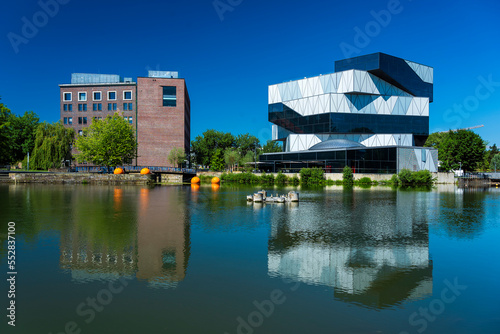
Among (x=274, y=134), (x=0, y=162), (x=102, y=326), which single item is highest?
(x=274, y=134)

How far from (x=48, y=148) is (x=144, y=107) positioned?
3091cm

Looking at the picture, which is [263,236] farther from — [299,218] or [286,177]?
[286,177]

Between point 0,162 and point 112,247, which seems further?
point 0,162

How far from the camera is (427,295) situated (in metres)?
9.26

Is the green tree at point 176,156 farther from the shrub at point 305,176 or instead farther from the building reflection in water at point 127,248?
the building reflection in water at point 127,248

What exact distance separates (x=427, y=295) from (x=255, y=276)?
4.65 m

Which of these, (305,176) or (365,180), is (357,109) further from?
(305,176)

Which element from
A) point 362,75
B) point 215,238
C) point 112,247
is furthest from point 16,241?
point 362,75

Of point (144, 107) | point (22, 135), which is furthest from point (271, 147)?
point (22, 135)

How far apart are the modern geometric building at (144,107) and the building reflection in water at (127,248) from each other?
78081mm

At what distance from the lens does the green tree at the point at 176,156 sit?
94188 mm

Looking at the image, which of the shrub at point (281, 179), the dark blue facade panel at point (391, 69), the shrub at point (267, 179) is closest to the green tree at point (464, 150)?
the dark blue facade panel at point (391, 69)

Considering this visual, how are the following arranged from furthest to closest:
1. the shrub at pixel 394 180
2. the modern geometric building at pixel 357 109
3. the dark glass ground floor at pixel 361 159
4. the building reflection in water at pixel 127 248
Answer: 1. the modern geometric building at pixel 357 109
2. the dark glass ground floor at pixel 361 159
3. the shrub at pixel 394 180
4. the building reflection in water at pixel 127 248

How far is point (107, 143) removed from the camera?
72.4 meters
